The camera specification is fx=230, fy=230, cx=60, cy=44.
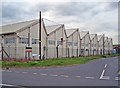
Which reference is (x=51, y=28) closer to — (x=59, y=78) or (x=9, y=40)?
(x=9, y=40)

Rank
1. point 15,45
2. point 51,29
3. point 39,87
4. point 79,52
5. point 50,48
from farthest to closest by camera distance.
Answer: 1. point 79,52
2. point 51,29
3. point 50,48
4. point 15,45
5. point 39,87

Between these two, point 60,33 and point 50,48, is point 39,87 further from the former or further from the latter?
point 60,33

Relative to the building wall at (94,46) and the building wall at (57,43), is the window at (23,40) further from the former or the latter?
the building wall at (94,46)

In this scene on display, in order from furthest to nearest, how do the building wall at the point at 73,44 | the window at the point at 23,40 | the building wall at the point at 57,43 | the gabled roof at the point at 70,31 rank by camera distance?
the gabled roof at the point at 70,31 → the building wall at the point at 73,44 → the building wall at the point at 57,43 → the window at the point at 23,40

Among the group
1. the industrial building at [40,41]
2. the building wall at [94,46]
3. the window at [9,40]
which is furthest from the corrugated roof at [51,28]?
the building wall at [94,46]

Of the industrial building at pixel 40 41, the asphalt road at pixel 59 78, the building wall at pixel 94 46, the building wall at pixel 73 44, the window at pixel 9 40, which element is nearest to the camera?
the asphalt road at pixel 59 78

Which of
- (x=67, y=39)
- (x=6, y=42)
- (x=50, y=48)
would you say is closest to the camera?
(x=6, y=42)

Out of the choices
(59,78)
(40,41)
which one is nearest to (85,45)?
(40,41)

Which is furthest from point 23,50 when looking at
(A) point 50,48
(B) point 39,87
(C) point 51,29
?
(B) point 39,87

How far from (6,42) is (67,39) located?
20100 mm

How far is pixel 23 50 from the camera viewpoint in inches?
1677

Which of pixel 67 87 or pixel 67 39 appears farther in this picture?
pixel 67 39

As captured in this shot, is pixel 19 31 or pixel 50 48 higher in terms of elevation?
pixel 19 31

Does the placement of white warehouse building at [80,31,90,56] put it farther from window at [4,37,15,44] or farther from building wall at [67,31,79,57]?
window at [4,37,15,44]
